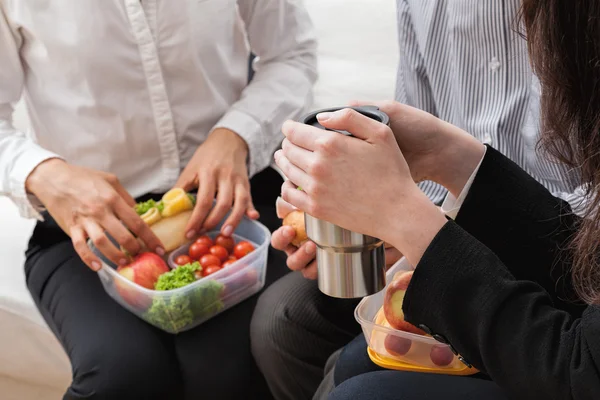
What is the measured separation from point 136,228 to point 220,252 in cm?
15

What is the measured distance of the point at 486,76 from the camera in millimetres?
1183

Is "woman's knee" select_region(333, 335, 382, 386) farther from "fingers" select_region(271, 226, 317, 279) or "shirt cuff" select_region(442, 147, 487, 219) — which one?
"shirt cuff" select_region(442, 147, 487, 219)

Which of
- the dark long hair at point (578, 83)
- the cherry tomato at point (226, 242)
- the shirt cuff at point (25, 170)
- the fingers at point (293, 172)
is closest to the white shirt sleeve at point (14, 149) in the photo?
the shirt cuff at point (25, 170)

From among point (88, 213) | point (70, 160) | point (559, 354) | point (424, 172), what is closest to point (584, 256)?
point (559, 354)

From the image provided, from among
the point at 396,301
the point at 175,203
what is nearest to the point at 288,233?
the point at 396,301

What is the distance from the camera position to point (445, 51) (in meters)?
1.23

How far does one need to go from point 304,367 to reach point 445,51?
57cm

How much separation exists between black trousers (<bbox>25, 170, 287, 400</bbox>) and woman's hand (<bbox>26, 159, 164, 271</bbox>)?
9 centimetres

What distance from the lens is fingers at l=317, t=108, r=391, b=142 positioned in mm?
764

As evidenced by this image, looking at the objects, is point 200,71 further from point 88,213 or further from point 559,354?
point 559,354

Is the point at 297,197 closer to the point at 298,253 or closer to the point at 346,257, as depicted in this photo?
the point at 346,257

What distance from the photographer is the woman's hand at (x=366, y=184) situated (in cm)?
77

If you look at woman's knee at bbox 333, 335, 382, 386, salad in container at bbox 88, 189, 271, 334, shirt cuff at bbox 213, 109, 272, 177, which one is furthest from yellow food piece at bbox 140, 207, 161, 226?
woman's knee at bbox 333, 335, 382, 386

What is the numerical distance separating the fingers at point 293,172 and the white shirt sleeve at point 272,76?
54 cm
